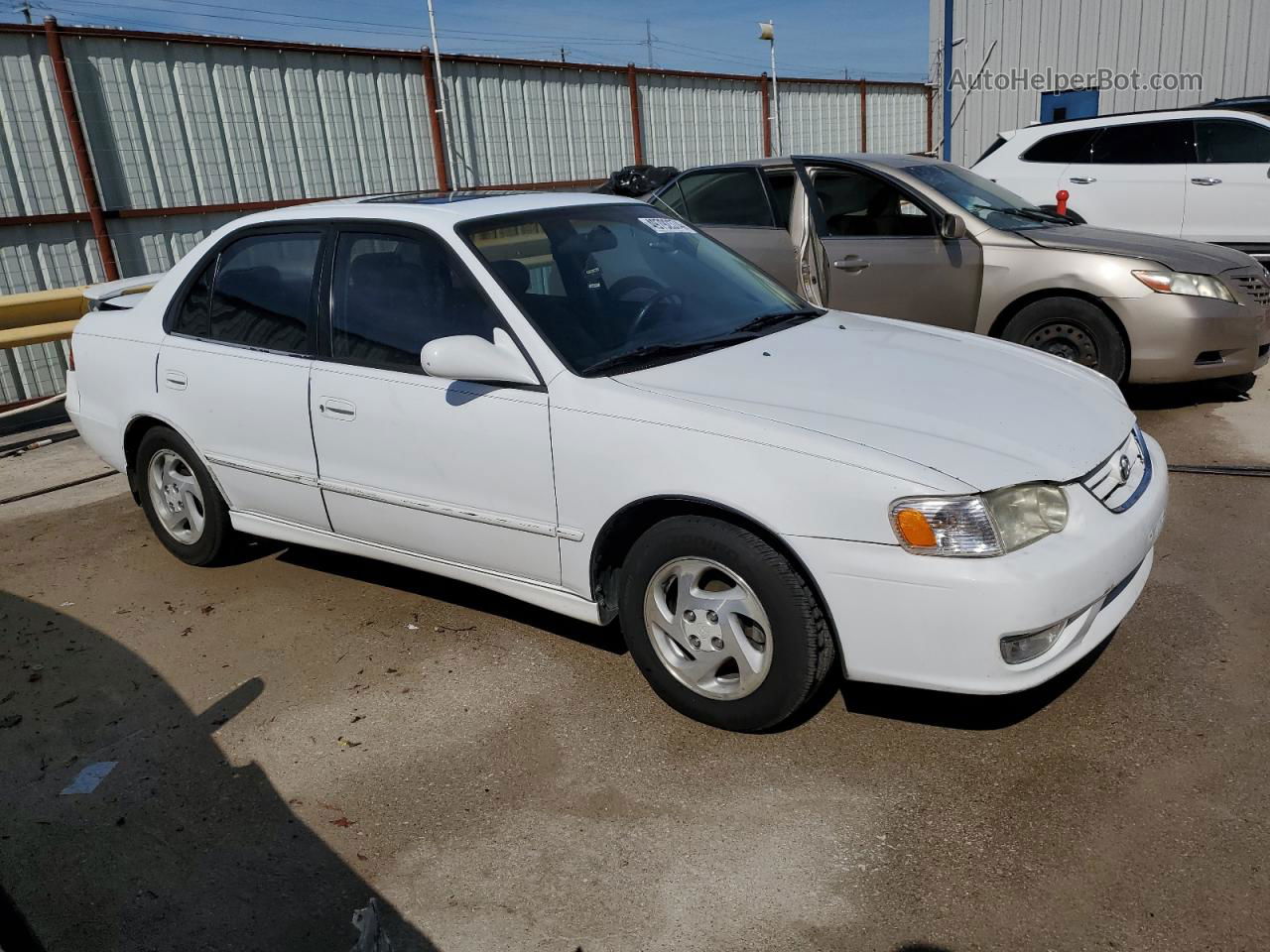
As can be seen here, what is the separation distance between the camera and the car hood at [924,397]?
2.92m

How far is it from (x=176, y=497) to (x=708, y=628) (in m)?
2.93

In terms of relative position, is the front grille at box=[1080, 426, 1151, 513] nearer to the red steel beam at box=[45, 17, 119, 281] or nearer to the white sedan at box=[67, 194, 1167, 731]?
the white sedan at box=[67, 194, 1167, 731]

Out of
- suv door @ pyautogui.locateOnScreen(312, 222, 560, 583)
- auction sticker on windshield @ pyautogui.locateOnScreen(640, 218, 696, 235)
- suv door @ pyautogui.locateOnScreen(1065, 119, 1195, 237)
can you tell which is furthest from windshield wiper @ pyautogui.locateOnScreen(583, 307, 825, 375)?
suv door @ pyautogui.locateOnScreen(1065, 119, 1195, 237)

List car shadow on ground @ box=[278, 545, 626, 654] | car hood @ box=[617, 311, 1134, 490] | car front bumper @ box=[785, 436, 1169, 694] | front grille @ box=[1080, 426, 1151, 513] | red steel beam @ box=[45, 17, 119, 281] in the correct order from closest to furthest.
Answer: car front bumper @ box=[785, 436, 1169, 694], car hood @ box=[617, 311, 1134, 490], front grille @ box=[1080, 426, 1151, 513], car shadow on ground @ box=[278, 545, 626, 654], red steel beam @ box=[45, 17, 119, 281]

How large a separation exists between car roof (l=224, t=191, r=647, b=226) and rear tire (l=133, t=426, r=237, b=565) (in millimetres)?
1083

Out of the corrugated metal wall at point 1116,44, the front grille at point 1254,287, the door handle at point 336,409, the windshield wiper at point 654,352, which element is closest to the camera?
the windshield wiper at point 654,352

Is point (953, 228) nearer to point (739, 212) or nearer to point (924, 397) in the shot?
point (739, 212)

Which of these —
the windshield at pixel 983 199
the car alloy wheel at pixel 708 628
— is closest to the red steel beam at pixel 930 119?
the windshield at pixel 983 199

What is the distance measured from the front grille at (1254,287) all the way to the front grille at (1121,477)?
348 cm

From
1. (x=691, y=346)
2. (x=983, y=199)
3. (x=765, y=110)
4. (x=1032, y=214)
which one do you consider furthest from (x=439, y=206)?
(x=765, y=110)

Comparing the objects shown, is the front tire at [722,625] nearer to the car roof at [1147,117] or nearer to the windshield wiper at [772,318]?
the windshield wiper at [772,318]

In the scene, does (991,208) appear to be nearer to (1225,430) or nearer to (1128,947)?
(1225,430)

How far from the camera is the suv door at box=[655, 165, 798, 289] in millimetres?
A: 7004

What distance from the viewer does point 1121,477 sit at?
10.5 ft
